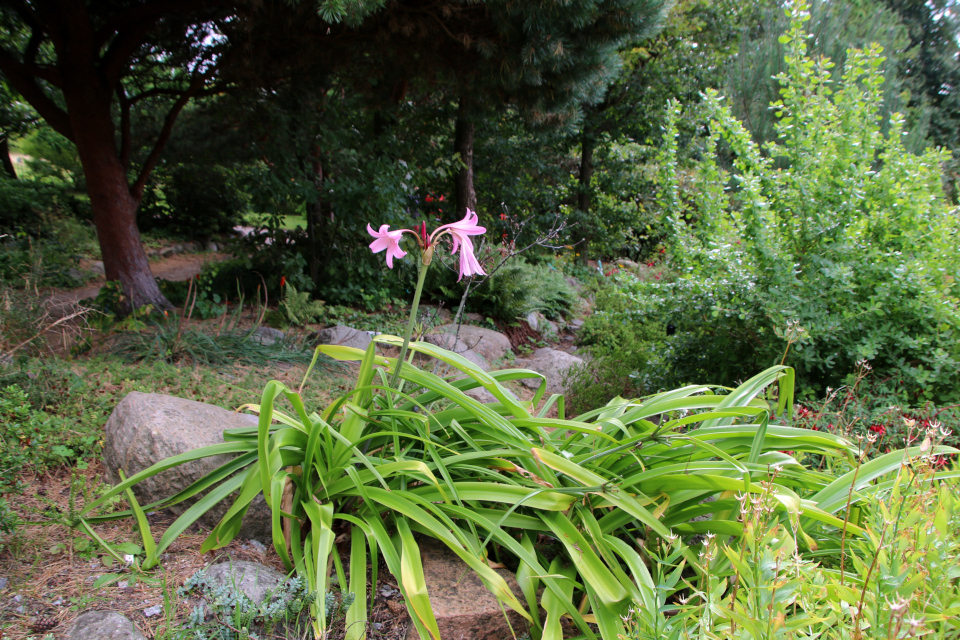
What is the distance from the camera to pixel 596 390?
371cm

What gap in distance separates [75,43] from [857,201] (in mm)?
5717

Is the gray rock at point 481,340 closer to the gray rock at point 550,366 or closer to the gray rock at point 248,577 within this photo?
the gray rock at point 550,366

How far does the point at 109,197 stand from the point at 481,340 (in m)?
3.57

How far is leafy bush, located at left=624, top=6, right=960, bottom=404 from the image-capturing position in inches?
105

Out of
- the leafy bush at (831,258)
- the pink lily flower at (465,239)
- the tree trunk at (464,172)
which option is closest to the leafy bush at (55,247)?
the tree trunk at (464,172)

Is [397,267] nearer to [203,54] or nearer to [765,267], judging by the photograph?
[203,54]

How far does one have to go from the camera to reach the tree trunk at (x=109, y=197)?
4.42 meters

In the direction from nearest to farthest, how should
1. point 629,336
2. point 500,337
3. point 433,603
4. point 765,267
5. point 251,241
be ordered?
1. point 433,603
2. point 765,267
3. point 629,336
4. point 500,337
5. point 251,241

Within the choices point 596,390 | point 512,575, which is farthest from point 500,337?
point 512,575

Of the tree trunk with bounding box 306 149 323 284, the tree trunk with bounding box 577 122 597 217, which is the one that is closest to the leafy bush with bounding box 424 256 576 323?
the tree trunk with bounding box 306 149 323 284

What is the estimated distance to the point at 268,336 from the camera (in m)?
4.54

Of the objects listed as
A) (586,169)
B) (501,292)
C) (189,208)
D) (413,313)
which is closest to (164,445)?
(413,313)

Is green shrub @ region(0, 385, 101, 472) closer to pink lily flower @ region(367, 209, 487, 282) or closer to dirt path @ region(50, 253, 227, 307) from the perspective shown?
pink lily flower @ region(367, 209, 487, 282)

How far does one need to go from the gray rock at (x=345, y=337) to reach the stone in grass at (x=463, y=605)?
2.85m
